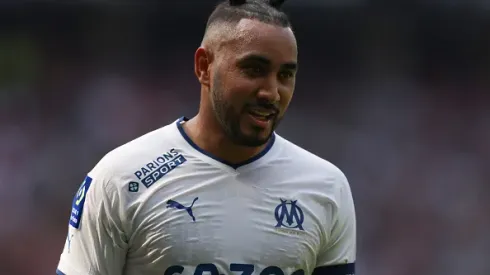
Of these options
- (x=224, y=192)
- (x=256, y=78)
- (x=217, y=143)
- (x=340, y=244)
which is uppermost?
(x=256, y=78)

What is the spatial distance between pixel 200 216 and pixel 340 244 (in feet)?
1.62

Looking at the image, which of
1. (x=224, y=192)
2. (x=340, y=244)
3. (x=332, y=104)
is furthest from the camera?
(x=332, y=104)

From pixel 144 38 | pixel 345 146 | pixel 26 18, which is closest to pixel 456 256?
pixel 345 146

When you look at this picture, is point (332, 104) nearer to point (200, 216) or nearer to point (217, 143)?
point (217, 143)

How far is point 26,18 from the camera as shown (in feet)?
27.2

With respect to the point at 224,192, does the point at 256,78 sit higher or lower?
higher

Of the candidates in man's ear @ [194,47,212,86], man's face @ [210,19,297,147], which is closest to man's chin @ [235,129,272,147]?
man's face @ [210,19,297,147]

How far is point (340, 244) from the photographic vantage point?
314cm

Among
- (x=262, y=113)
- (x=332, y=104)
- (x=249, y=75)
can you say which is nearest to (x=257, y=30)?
(x=249, y=75)

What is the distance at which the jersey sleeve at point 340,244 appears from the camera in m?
3.12

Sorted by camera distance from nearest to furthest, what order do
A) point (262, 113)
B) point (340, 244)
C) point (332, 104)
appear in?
point (262, 113) < point (340, 244) < point (332, 104)

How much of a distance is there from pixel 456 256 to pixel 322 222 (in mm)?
5145

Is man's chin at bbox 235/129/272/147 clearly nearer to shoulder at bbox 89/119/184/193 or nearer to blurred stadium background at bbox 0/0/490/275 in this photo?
shoulder at bbox 89/119/184/193

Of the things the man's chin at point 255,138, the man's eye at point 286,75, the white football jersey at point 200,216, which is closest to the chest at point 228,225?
the white football jersey at point 200,216
